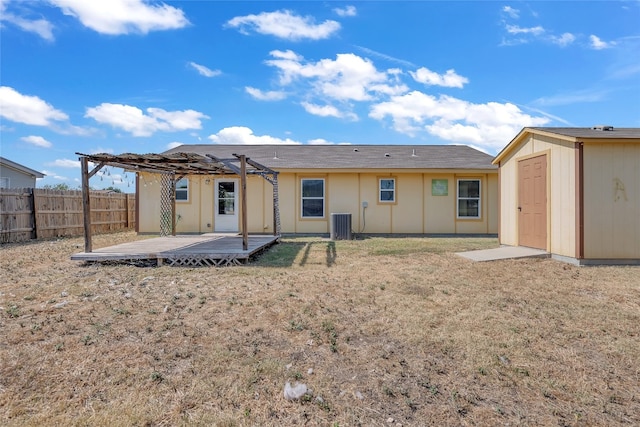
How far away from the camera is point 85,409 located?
85.6 inches

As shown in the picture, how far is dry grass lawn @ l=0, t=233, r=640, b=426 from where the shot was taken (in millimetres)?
2182

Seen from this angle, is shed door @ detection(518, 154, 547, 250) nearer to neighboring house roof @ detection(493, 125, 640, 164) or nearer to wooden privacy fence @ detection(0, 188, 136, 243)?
neighboring house roof @ detection(493, 125, 640, 164)

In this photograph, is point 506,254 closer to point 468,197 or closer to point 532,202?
point 532,202

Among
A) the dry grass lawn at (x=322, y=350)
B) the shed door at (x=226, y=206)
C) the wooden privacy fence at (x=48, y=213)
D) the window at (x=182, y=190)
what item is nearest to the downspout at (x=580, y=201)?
the dry grass lawn at (x=322, y=350)

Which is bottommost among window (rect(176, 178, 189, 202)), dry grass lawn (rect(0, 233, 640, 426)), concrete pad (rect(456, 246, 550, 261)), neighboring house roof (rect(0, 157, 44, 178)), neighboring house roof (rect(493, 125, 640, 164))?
dry grass lawn (rect(0, 233, 640, 426))

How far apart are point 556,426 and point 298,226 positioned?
10.8 m

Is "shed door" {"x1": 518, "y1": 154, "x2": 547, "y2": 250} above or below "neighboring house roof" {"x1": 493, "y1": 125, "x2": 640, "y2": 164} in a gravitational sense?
below

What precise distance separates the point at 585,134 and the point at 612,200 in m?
1.42

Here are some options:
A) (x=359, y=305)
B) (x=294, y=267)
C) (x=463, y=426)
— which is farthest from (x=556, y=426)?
(x=294, y=267)

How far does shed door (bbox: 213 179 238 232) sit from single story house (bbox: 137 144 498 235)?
0.03 feet

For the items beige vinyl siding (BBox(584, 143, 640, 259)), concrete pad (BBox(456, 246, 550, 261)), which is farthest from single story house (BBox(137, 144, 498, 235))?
beige vinyl siding (BBox(584, 143, 640, 259))

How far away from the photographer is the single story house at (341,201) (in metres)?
12.5

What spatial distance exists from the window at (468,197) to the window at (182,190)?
32.6 feet

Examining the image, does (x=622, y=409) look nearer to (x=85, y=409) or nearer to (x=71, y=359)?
(x=85, y=409)
